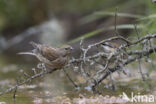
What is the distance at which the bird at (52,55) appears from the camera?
545 centimetres

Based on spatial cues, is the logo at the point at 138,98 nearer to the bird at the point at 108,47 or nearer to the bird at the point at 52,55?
the bird at the point at 108,47

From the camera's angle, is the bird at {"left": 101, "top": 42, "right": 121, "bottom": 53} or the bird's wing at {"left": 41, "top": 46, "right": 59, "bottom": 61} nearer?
the bird at {"left": 101, "top": 42, "right": 121, "bottom": 53}

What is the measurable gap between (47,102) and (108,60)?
3.39ft

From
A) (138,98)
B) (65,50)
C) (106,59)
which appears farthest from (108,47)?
(138,98)

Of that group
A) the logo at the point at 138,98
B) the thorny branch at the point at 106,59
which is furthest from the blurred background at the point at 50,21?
the logo at the point at 138,98

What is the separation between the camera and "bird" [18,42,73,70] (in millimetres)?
5453

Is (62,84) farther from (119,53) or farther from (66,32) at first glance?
(66,32)

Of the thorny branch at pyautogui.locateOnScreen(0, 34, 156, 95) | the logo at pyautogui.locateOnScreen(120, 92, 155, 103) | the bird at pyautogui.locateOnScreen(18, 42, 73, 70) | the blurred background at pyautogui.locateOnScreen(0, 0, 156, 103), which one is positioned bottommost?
the logo at pyautogui.locateOnScreen(120, 92, 155, 103)

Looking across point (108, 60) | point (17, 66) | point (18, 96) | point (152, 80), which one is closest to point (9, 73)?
point (17, 66)

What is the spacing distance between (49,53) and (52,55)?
0.23 feet

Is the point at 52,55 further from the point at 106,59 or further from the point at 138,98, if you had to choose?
the point at 138,98

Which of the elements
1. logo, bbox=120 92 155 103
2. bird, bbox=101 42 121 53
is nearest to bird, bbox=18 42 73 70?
bird, bbox=101 42 121 53

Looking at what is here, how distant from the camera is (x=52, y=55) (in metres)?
5.73

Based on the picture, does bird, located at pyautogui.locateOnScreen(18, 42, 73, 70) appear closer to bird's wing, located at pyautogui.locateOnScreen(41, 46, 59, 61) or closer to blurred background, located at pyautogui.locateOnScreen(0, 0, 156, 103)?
bird's wing, located at pyautogui.locateOnScreen(41, 46, 59, 61)
